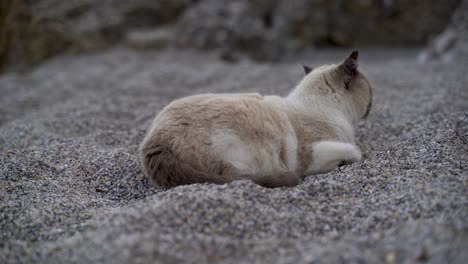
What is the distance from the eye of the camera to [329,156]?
151 inches

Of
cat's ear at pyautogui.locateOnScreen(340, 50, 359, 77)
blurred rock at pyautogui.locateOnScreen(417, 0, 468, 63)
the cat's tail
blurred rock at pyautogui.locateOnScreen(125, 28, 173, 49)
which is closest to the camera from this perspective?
the cat's tail

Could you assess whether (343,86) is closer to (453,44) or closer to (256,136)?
(256,136)

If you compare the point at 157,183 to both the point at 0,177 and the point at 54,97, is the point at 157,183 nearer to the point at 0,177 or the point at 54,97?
the point at 0,177

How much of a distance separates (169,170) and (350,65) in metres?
2.19

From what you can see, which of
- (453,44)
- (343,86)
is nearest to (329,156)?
(343,86)

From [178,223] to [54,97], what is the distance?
6.15 m

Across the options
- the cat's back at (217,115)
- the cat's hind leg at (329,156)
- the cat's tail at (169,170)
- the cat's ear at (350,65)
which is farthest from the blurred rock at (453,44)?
the cat's tail at (169,170)

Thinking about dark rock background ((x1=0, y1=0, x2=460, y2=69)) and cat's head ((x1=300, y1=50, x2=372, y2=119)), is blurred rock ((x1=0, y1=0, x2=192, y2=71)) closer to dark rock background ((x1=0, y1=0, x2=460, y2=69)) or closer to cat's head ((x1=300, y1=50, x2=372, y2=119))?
dark rock background ((x1=0, y1=0, x2=460, y2=69))

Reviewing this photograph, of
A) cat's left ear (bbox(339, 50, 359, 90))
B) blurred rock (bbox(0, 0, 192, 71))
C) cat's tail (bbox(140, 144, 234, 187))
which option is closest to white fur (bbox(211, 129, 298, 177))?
cat's tail (bbox(140, 144, 234, 187))

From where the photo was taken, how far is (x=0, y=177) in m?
3.73

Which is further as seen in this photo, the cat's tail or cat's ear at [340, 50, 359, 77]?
cat's ear at [340, 50, 359, 77]

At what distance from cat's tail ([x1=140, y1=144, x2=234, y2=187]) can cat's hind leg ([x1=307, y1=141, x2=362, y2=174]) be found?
0.89 metres

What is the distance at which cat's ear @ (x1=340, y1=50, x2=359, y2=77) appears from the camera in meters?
4.32

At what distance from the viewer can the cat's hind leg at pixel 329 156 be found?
383 cm
